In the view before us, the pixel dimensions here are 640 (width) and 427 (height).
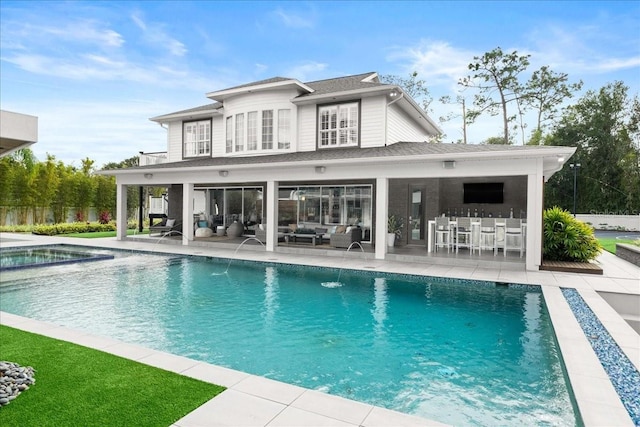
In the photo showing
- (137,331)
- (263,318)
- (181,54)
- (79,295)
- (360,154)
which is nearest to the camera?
(137,331)

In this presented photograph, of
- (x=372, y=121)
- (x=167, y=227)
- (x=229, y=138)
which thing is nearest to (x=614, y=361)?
(x=372, y=121)

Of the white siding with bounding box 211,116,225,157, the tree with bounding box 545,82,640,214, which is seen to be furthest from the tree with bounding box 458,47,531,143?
the white siding with bounding box 211,116,225,157

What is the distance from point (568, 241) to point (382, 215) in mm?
5555

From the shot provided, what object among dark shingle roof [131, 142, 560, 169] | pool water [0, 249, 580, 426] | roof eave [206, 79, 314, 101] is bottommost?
pool water [0, 249, 580, 426]

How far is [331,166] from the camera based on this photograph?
13.1m

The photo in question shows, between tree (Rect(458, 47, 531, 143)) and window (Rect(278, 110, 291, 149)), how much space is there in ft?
78.0

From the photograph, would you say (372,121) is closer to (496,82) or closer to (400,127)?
(400,127)

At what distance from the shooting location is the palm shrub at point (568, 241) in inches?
464

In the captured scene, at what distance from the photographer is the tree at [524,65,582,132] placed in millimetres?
33281

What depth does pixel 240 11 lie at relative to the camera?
66.0 ft

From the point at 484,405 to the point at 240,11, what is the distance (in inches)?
830

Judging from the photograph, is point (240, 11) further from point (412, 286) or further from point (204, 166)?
point (412, 286)

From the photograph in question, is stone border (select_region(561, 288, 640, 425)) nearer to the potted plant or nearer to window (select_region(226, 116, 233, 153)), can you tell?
the potted plant

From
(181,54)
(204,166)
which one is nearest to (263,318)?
(204,166)
